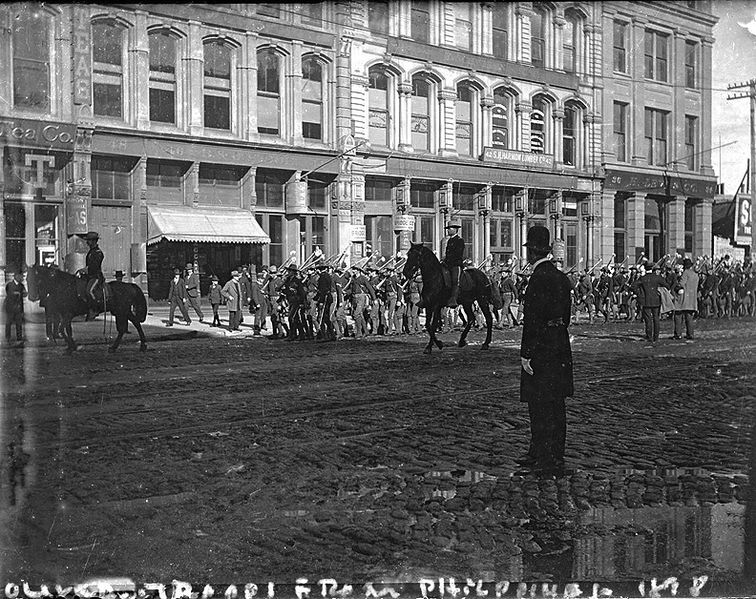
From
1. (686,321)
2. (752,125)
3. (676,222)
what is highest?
(752,125)

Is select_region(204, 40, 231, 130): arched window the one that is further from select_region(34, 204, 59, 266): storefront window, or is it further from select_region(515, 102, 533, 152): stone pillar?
select_region(515, 102, 533, 152): stone pillar

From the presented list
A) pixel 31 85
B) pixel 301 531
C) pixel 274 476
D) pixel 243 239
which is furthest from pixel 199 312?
pixel 301 531

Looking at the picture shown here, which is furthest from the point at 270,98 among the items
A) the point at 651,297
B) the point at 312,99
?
the point at 651,297

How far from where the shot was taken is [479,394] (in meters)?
8.55

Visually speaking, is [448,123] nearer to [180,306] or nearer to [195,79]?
[195,79]

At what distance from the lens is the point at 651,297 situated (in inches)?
458

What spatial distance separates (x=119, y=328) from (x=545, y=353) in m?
4.00

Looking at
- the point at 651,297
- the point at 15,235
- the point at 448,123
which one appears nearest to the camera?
the point at 15,235

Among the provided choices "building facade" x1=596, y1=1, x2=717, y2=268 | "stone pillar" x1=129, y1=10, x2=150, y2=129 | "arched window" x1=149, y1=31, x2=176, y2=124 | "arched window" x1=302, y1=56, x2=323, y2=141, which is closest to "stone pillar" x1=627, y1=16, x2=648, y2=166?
"building facade" x1=596, y1=1, x2=717, y2=268

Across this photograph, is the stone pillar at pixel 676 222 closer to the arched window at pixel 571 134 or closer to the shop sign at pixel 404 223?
the arched window at pixel 571 134

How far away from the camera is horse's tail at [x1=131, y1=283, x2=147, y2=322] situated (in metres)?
6.87

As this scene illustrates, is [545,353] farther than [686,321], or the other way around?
[686,321]

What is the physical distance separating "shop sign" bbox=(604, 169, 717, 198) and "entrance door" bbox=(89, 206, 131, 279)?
485 cm

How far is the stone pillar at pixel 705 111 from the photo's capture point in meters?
6.65
